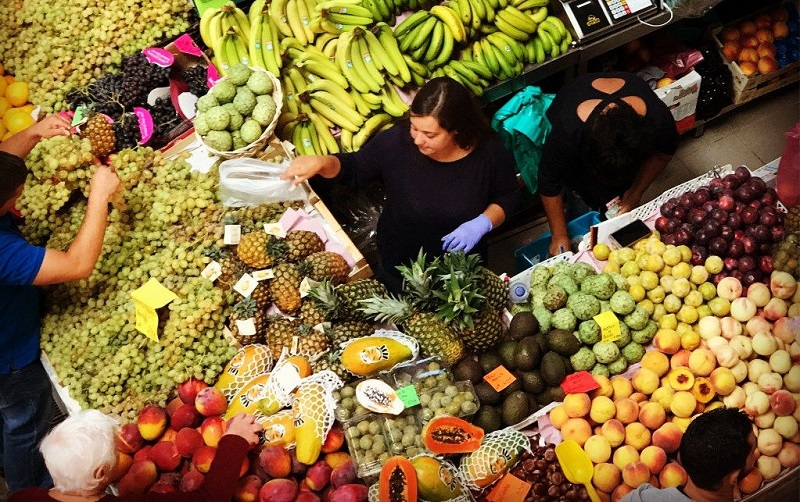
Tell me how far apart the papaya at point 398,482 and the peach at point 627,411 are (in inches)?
35.7

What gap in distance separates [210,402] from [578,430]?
1555 millimetres

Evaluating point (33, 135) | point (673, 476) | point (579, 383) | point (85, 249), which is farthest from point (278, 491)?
point (33, 135)

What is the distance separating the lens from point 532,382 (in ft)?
9.09

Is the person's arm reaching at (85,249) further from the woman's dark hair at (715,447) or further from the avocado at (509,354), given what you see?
the woman's dark hair at (715,447)

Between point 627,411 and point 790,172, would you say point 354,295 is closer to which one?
point 627,411

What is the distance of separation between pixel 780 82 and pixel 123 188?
16.2 feet

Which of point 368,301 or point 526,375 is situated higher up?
point 368,301

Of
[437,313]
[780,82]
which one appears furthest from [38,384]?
[780,82]

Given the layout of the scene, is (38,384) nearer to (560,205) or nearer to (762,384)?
(560,205)

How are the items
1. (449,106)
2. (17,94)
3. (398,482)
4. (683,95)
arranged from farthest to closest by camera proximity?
(683,95) → (17,94) → (449,106) → (398,482)

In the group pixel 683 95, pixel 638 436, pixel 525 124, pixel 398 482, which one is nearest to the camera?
pixel 398 482

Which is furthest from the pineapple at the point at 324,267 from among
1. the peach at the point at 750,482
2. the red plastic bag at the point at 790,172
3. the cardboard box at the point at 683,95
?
the cardboard box at the point at 683,95

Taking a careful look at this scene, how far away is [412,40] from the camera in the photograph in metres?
4.01

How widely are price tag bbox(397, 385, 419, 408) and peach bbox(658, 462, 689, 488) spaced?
1.00 meters
